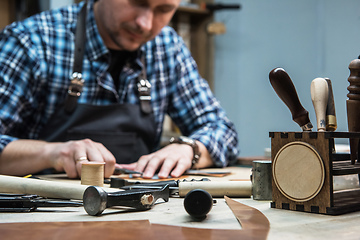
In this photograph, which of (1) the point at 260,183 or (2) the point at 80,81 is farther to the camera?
(2) the point at 80,81

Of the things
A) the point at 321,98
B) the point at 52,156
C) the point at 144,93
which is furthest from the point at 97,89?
the point at 321,98

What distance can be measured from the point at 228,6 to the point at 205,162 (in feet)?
5.92

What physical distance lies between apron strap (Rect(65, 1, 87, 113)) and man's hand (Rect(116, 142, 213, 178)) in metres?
0.42

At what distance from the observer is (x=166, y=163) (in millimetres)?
1169

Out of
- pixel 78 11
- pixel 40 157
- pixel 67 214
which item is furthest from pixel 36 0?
pixel 67 214

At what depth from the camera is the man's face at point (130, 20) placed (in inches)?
56.3

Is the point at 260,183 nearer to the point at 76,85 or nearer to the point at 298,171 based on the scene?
the point at 298,171

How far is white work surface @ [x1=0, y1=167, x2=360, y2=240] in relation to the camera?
50cm

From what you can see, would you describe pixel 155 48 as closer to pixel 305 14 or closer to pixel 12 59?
pixel 12 59

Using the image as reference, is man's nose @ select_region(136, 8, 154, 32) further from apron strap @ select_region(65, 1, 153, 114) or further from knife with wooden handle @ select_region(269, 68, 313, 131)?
knife with wooden handle @ select_region(269, 68, 313, 131)

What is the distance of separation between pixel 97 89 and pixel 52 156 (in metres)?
0.48

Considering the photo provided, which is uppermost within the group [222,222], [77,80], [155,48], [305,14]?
[305,14]

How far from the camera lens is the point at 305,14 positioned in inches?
105

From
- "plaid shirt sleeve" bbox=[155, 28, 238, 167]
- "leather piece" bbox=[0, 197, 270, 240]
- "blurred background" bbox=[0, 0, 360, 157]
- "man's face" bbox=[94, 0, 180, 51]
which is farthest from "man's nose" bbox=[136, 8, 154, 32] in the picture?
"blurred background" bbox=[0, 0, 360, 157]
